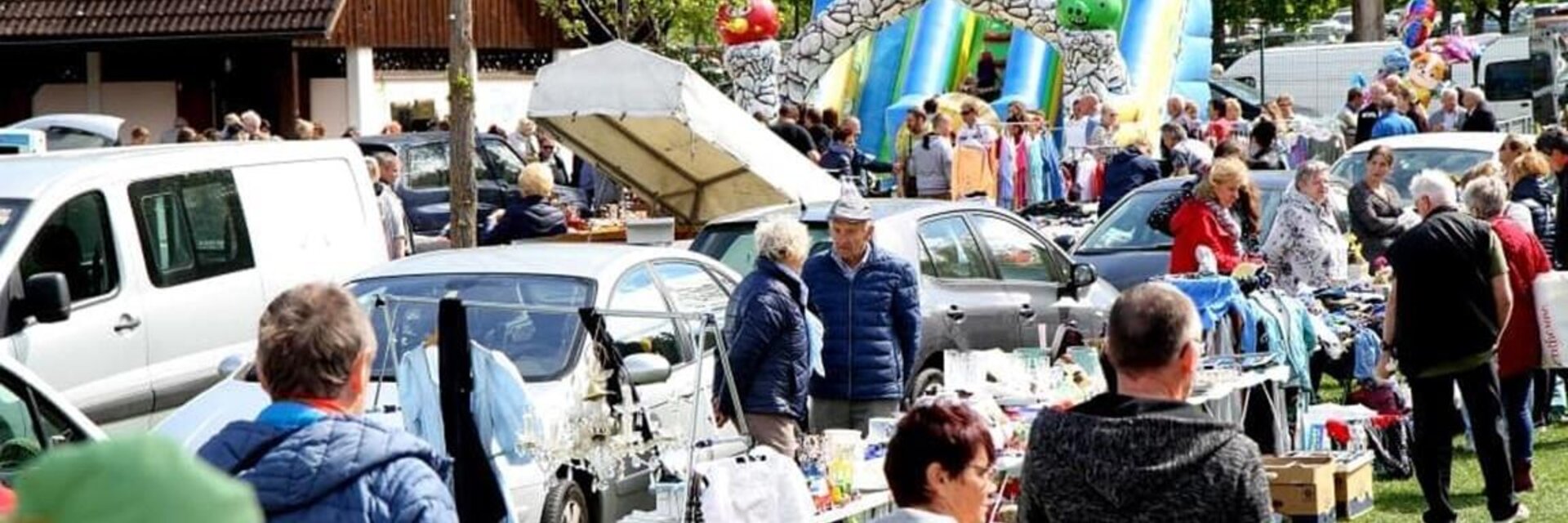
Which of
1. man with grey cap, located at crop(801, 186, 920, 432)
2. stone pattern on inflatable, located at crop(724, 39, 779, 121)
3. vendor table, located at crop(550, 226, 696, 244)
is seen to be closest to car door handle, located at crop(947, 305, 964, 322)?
man with grey cap, located at crop(801, 186, 920, 432)

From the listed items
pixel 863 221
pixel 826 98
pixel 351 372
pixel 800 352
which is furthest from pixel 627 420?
pixel 826 98

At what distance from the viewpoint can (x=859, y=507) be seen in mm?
8281

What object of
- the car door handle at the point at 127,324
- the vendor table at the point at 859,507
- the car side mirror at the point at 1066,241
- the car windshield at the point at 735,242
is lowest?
the vendor table at the point at 859,507

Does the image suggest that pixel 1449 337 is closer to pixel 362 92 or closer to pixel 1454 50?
pixel 362 92

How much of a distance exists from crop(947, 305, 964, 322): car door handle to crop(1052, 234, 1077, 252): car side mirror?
413 cm

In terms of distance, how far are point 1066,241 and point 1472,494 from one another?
263 inches

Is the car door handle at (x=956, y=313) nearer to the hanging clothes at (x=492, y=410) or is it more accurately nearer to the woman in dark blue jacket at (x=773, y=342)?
the woman in dark blue jacket at (x=773, y=342)

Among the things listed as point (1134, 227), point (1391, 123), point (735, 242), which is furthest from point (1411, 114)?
point (735, 242)

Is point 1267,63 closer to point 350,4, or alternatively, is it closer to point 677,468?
point 350,4

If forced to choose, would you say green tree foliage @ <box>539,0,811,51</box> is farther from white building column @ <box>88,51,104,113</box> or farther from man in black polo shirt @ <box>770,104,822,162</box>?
white building column @ <box>88,51,104,113</box>

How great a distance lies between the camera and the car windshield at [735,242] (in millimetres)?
12984

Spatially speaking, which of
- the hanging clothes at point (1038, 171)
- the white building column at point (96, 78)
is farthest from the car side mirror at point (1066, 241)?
the white building column at point (96, 78)

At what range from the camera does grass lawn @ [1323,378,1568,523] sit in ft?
35.5

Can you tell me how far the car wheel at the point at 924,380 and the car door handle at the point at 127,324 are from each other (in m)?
3.67
